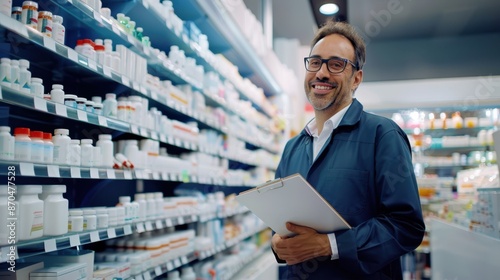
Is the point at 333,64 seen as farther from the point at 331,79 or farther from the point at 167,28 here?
the point at 167,28

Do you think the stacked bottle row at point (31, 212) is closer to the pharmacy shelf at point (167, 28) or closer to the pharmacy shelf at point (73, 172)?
the pharmacy shelf at point (73, 172)

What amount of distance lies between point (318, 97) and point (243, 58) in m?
3.30

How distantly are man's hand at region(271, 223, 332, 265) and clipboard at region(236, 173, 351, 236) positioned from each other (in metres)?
0.04

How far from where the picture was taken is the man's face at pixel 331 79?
2012 millimetres

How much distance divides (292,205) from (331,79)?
0.66m

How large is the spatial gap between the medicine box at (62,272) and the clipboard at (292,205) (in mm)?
883

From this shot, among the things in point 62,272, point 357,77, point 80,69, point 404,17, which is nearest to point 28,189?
point 62,272

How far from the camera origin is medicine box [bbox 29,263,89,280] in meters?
1.88

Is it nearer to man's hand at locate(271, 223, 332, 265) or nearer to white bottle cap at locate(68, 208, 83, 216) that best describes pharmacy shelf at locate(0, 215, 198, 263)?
white bottle cap at locate(68, 208, 83, 216)

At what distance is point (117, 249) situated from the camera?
2.93 metres

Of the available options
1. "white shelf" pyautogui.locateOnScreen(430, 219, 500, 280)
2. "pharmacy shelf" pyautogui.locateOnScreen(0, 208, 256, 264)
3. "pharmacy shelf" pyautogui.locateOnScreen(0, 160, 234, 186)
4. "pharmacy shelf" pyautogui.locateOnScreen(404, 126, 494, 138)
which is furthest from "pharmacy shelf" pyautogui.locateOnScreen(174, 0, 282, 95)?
"pharmacy shelf" pyautogui.locateOnScreen(404, 126, 494, 138)

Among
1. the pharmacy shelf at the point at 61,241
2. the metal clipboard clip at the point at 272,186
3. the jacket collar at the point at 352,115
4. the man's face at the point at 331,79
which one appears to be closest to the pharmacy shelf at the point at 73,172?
the pharmacy shelf at the point at 61,241

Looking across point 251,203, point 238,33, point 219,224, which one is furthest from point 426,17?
point 251,203

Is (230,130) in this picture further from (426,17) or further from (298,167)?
(426,17)
